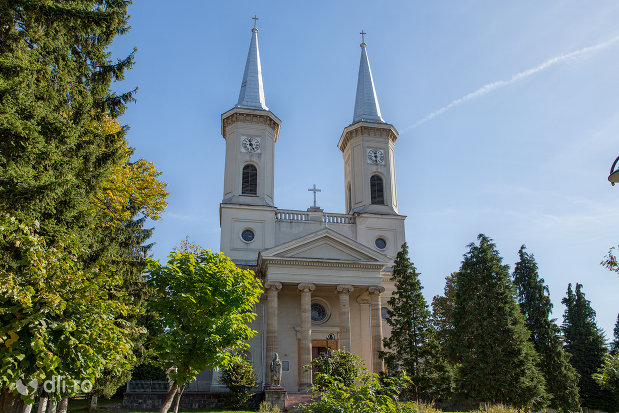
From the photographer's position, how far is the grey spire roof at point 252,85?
38.5 metres

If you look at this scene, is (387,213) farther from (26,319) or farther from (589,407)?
(26,319)

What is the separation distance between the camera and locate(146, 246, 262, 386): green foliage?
15.9 meters

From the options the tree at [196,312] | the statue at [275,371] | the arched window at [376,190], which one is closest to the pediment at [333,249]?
the arched window at [376,190]

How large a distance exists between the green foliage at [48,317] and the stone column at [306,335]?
19309mm

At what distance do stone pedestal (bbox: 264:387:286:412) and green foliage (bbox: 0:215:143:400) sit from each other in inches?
598

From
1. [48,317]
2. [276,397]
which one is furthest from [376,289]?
[48,317]

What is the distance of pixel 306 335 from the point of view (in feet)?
95.5

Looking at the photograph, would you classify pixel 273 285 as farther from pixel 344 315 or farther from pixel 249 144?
pixel 249 144

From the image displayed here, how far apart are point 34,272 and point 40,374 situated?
1809 millimetres

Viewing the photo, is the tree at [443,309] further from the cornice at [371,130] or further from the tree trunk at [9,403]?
the tree trunk at [9,403]

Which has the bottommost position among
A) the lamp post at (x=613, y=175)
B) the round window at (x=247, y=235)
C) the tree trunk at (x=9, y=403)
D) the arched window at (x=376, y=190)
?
the tree trunk at (x=9, y=403)

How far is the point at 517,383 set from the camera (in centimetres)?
2534

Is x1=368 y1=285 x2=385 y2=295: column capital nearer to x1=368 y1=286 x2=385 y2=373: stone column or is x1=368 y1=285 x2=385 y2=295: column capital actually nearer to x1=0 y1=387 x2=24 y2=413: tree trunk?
x1=368 y1=286 x2=385 y2=373: stone column

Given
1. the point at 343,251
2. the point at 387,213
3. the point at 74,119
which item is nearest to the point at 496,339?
the point at 343,251
